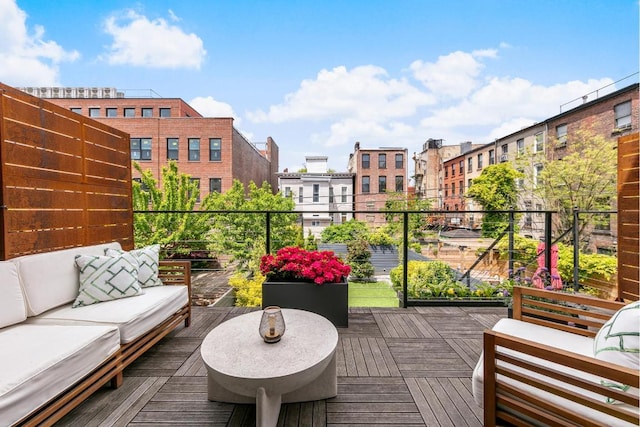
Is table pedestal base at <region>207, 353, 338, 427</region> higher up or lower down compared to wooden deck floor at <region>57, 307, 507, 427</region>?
higher up

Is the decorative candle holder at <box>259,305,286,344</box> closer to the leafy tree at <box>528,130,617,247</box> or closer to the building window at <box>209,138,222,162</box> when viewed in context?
the leafy tree at <box>528,130,617,247</box>

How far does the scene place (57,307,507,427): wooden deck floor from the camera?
62.8 inches

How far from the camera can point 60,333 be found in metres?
1.72

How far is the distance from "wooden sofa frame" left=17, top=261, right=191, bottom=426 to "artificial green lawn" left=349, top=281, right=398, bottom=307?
4.77 meters

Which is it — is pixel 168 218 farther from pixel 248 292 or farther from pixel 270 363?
pixel 270 363

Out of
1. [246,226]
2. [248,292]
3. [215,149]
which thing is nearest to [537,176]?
[246,226]

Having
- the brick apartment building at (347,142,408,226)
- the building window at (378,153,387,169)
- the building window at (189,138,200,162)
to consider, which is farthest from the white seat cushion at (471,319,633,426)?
the building window at (378,153,387,169)

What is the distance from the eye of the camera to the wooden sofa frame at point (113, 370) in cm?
140

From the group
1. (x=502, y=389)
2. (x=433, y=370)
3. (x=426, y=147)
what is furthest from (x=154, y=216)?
(x=426, y=147)

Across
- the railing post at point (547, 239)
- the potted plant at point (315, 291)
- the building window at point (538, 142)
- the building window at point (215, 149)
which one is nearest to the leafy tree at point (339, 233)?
the building window at point (215, 149)

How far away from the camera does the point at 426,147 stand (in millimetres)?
26922

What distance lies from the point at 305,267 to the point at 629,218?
290 cm

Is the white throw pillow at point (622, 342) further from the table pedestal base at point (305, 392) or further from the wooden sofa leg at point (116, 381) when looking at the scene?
the wooden sofa leg at point (116, 381)

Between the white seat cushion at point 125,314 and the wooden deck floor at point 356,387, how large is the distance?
0.29 meters
